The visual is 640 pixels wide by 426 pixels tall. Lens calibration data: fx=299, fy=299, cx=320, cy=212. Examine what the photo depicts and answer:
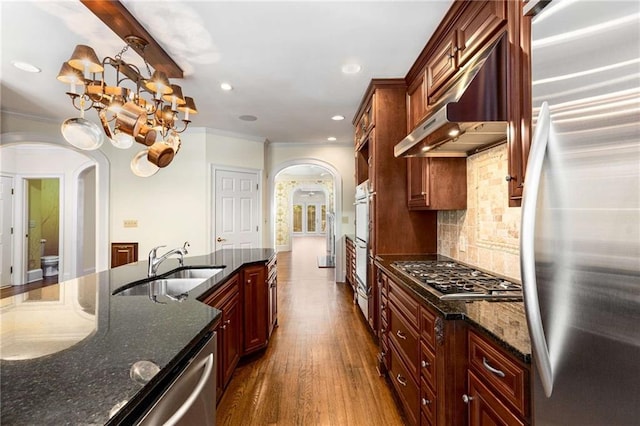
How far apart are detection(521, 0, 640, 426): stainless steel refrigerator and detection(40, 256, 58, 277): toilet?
8.15m

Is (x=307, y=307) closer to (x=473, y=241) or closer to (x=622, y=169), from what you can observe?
(x=473, y=241)

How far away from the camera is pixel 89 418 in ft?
1.96

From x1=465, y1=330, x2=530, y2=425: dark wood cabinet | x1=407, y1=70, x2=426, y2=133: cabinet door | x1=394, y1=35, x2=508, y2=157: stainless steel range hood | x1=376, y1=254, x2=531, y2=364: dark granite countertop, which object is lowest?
x1=465, y1=330, x2=530, y2=425: dark wood cabinet

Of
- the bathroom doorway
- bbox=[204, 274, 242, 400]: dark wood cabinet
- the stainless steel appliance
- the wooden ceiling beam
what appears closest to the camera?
the wooden ceiling beam

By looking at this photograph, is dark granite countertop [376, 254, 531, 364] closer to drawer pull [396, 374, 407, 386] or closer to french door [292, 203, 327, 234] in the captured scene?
drawer pull [396, 374, 407, 386]

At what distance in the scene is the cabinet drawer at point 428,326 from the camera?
1385 millimetres

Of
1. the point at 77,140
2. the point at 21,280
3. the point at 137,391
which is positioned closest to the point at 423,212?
the point at 137,391

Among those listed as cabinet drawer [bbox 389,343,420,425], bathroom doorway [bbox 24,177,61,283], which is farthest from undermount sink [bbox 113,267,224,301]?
bathroom doorway [bbox 24,177,61,283]

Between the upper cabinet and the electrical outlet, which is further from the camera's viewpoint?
the electrical outlet

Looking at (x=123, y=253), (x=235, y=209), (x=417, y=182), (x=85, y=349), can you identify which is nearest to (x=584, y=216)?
(x=85, y=349)

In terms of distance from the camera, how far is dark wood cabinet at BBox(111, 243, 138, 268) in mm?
4672

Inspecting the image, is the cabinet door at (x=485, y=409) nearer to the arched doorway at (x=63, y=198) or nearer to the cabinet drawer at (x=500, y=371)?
the cabinet drawer at (x=500, y=371)

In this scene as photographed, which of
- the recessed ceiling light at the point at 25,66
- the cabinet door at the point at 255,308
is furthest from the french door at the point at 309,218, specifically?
the recessed ceiling light at the point at 25,66

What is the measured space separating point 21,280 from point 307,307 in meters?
5.52
